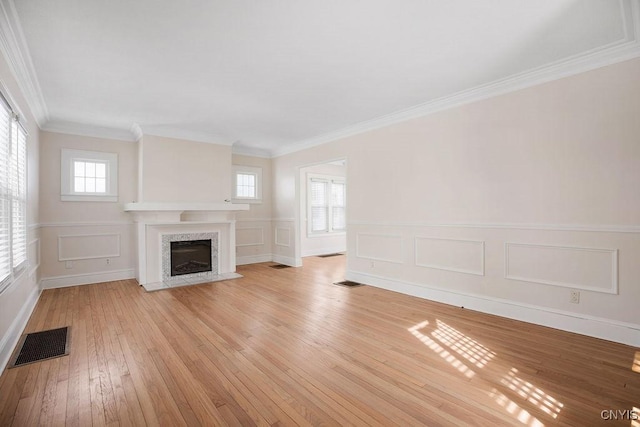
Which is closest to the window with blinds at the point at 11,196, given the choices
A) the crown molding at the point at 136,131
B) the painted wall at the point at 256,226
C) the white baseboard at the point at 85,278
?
the crown molding at the point at 136,131

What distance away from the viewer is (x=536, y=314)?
10.6 feet

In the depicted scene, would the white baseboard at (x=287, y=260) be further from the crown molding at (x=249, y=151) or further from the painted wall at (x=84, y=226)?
the painted wall at (x=84, y=226)

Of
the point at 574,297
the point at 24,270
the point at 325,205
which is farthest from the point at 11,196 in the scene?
the point at 325,205

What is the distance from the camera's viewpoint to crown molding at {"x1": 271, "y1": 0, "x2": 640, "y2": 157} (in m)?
2.41

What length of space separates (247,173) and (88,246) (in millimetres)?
3294

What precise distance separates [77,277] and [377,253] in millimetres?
5030

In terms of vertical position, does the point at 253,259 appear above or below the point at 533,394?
above

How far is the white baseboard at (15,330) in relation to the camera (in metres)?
2.43

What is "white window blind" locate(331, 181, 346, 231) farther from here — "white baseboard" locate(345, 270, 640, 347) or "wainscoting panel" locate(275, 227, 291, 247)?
"white baseboard" locate(345, 270, 640, 347)

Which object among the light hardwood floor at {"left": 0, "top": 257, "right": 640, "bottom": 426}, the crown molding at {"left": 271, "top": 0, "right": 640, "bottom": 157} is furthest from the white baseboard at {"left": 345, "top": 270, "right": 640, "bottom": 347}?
the crown molding at {"left": 271, "top": 0, "right": 640, "bottom": 157}

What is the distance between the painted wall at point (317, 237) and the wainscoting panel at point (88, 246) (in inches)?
158

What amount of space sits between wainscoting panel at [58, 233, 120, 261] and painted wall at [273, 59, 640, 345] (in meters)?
4.65

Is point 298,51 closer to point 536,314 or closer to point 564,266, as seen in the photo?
point 564,266

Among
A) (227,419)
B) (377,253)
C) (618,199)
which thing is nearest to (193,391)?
(227,419)
